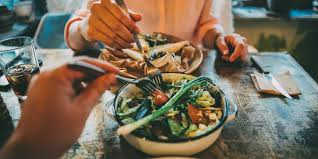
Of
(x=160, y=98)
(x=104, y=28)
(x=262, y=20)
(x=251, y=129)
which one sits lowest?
(x=262, y=20)

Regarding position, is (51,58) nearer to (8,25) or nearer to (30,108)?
(30,108)

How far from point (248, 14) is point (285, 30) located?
1.59 ft

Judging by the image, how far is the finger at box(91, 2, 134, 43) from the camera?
1188mm

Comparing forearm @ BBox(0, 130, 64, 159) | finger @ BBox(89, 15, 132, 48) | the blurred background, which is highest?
finger @ BBox(89, 15, 132, 48)

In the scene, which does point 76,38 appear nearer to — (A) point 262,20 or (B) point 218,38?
(B) point 218,38

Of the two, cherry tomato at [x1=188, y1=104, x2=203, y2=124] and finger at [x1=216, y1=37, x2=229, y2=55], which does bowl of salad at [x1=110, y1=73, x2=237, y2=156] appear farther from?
finger at [x1=216, y1=37, x2=229, y2=55]

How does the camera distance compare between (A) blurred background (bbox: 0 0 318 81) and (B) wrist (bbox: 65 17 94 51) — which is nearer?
(B) wrist (bbox: 65 17 94 51)

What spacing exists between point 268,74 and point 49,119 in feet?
3.65

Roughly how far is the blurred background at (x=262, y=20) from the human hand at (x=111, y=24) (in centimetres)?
185

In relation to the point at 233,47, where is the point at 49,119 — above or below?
above

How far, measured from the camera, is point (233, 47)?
155cm

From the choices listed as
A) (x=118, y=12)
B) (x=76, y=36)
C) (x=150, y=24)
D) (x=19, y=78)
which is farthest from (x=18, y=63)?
(x=150, y=24)

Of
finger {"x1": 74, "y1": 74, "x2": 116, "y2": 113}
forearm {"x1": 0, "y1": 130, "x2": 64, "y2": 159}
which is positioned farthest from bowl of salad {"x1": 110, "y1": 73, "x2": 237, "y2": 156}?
forearm {"x1": 0, "y1": 130, "x2": 64, "y2": 159}

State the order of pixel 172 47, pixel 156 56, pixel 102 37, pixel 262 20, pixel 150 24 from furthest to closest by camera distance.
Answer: pixel 262 20 < pixel 150 24 < pixel 172 47 < pixel 156 56 < pixel 102 37
